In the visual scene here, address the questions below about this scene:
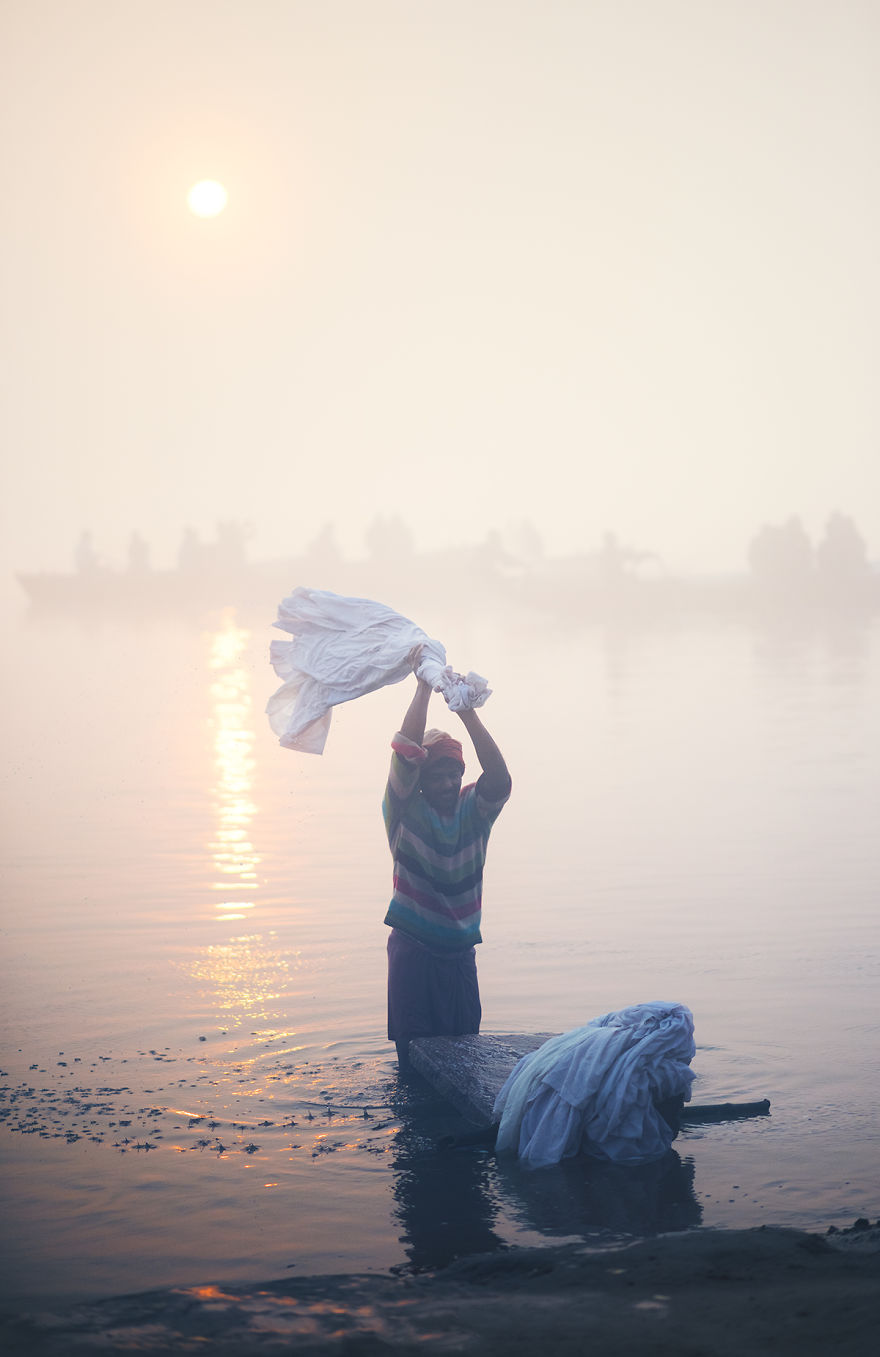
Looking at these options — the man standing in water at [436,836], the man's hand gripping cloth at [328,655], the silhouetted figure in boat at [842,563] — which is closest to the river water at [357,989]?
the man standing in water at [436,836]

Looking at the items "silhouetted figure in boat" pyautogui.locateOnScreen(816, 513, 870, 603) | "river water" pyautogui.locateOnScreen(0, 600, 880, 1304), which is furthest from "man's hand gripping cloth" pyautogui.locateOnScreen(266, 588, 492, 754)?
"silhouetted figure in boat" pyautogui.locateOnScreen(816, 513, 870, 603)

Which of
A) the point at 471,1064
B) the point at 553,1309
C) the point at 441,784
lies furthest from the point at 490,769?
the point at 553,1309

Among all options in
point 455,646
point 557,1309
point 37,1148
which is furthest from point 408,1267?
point 455,646

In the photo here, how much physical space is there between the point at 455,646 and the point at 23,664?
667 inches

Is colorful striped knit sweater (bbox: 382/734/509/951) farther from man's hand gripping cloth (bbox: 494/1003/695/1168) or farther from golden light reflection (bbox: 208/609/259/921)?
golden light reflection (bbox: 208/609/259/921)

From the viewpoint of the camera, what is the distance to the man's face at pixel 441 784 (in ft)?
20.6

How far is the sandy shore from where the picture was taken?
13.1ft

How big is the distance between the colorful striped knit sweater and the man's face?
3 centimetres

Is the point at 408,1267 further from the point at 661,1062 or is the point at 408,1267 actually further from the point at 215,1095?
the point at 215,1095

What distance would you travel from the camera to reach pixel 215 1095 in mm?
6664

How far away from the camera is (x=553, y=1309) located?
4219 mm

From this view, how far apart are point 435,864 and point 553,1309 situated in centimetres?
234

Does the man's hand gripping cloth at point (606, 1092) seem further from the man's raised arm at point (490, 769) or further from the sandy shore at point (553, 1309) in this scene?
the man's raised arm at point (490, 769)

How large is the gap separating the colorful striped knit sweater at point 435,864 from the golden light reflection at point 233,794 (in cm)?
488
